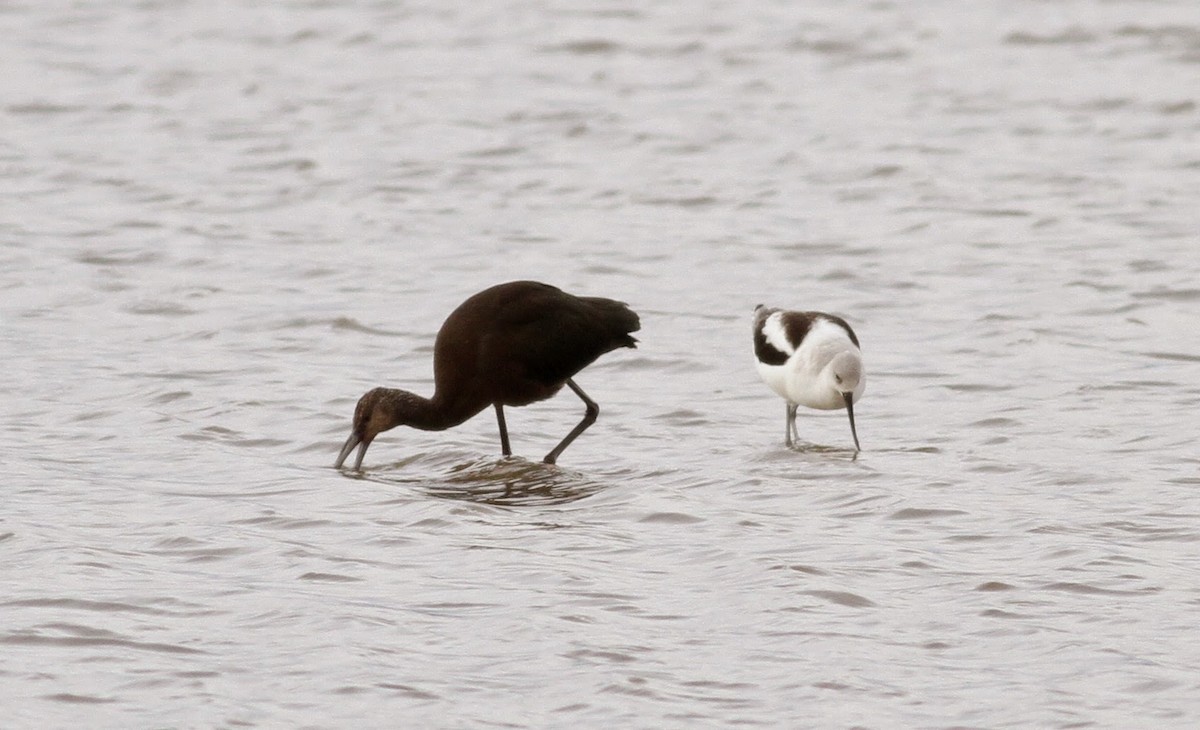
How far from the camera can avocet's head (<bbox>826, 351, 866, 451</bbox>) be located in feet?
31.4

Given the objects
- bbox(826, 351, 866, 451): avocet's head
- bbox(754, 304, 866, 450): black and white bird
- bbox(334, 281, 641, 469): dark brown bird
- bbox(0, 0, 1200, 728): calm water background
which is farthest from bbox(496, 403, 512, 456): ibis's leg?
bbox(826, 351, 866, 451): avocet's head

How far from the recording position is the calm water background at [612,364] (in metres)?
6.43

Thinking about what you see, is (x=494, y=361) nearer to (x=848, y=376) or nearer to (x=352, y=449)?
(x=352, y=449)

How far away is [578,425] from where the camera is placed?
32.0ft

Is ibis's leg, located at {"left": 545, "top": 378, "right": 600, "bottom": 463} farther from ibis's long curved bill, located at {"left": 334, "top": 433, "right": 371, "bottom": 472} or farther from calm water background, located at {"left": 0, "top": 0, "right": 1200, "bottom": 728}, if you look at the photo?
ibis's long curved bill, located at {"left": 334, "top": 433, "right": 371, "bottom": 472}

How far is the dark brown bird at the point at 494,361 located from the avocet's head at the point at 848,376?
1.12m

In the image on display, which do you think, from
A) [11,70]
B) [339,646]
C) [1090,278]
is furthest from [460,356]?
[11,70]

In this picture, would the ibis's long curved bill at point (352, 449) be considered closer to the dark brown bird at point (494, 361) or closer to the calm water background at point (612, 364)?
the dark brown bird at point (494, 361)

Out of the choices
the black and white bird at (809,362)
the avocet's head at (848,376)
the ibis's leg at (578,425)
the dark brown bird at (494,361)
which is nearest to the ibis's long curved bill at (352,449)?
the dark brown bird at (494,361)

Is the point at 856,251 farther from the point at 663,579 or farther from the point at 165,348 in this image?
the point at 663,579

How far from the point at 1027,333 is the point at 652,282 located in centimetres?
261

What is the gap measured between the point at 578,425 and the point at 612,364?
1.94 meters

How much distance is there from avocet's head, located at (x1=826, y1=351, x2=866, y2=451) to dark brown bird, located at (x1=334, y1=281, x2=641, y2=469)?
1.12 metres

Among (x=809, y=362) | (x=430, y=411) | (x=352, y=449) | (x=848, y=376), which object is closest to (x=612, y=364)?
(x=809, y=362)
